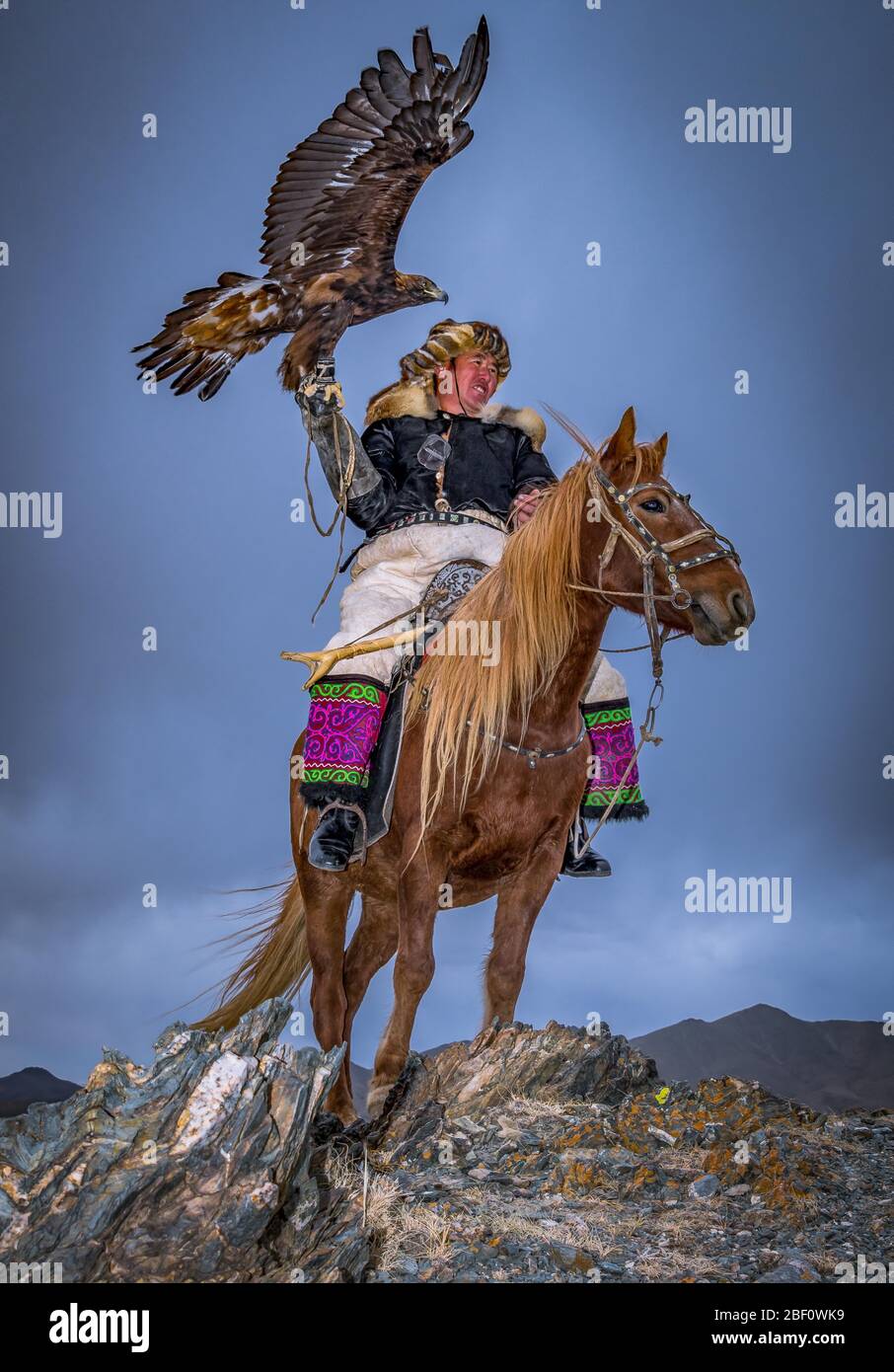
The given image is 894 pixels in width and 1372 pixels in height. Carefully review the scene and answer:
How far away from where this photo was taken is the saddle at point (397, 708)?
504cm

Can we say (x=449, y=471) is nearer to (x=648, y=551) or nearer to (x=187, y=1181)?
(x=648, y=551)

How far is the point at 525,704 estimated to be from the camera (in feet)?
15.9

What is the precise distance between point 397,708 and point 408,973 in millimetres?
A: 1136

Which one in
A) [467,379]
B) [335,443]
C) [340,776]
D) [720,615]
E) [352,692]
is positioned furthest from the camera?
[467,379]

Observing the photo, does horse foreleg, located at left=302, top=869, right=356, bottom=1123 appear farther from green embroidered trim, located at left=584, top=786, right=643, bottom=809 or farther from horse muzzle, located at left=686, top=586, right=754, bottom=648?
horse muzzle, located at left=686, top=586, right=754, bottom=648

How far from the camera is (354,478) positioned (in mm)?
5426

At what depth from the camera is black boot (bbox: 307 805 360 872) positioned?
16.0 ft

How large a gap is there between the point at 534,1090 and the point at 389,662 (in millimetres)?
1781

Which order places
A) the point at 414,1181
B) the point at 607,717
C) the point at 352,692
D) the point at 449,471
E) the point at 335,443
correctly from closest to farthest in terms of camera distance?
the point at 414,1181
the point at 352,692
the point at 335,443
the point at 607,717
the point at 449,471

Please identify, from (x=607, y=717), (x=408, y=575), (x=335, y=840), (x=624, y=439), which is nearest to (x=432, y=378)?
(x=408, y=575)

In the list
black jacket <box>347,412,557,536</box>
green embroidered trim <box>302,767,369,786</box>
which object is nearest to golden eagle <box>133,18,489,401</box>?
black jacket <box>347,412,557,536</box>

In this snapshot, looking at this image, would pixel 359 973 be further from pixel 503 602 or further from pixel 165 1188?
Result: pixel 165 1188

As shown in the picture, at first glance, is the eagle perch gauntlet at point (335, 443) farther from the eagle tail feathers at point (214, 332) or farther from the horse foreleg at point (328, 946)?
the horse foreleg at point (328, 946)
